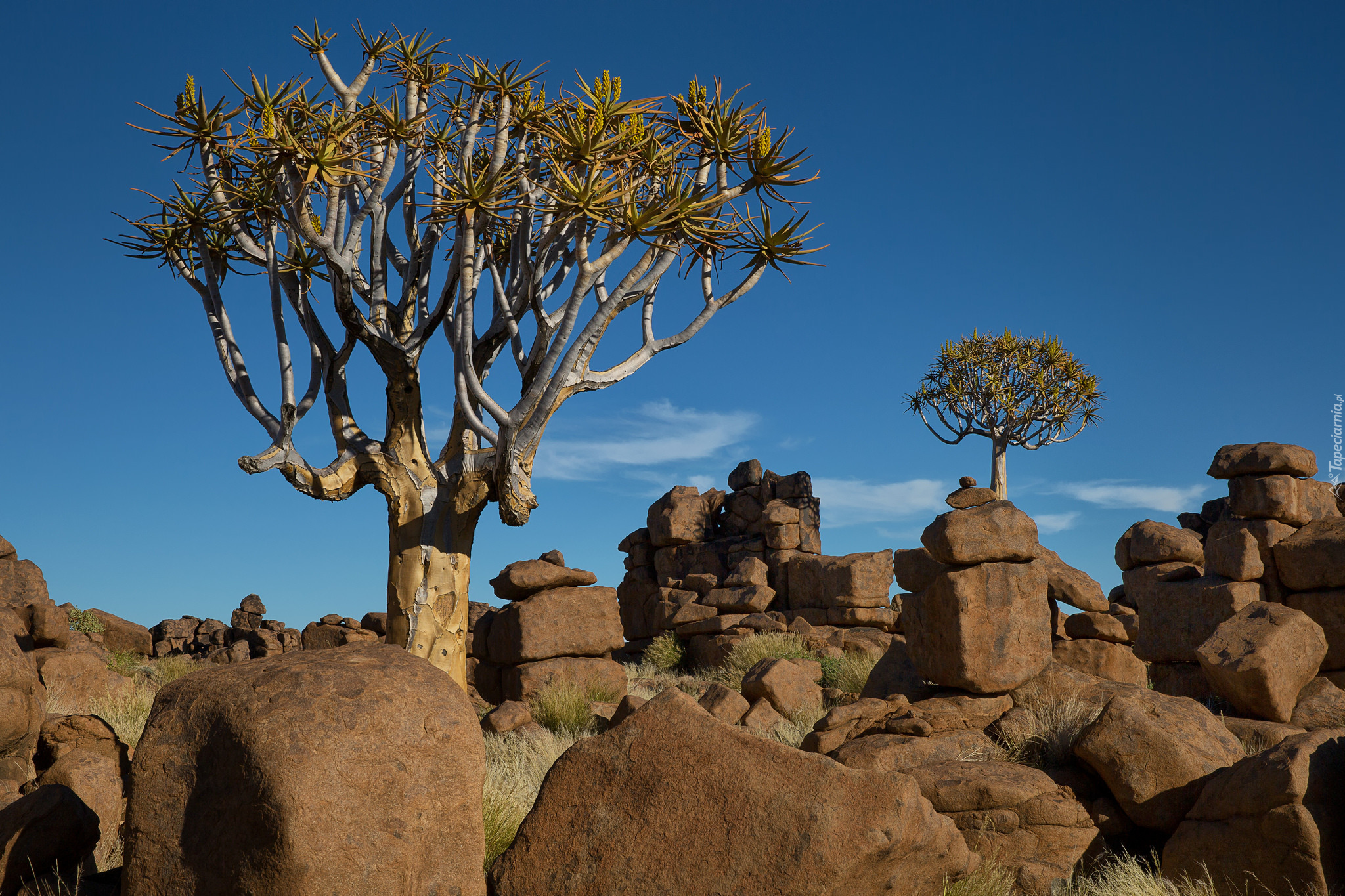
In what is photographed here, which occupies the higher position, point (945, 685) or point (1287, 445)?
point (1287, 445)

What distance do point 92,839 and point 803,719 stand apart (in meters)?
8.64

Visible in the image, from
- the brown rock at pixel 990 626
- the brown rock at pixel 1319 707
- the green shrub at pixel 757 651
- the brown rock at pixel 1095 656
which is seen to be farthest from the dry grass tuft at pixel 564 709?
the brown rock at pixel 1319 707

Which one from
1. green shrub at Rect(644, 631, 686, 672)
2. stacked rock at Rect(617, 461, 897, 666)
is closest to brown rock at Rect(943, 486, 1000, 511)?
stacked rock at Rect(617, 461, 897, 666)

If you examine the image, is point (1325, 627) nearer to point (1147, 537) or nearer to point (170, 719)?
point (1147, 537)

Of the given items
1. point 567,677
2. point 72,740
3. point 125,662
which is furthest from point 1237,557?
point 125,662

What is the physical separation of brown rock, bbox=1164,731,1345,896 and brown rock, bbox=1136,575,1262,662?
7961mm

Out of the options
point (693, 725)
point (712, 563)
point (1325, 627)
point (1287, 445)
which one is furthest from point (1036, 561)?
point (712, 563)

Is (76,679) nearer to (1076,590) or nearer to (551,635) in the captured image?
(551,635)

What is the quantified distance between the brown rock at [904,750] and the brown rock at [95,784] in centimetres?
569

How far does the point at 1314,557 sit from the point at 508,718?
11.0m

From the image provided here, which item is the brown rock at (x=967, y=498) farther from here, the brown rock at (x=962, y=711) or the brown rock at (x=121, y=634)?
the brown rock at (x=121, y=634)

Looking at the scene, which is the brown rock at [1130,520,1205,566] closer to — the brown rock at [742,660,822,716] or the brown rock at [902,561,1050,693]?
the brown rock at [742,660,822,716]

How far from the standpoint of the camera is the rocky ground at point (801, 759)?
4605 millimetres

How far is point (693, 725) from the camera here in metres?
5.48
